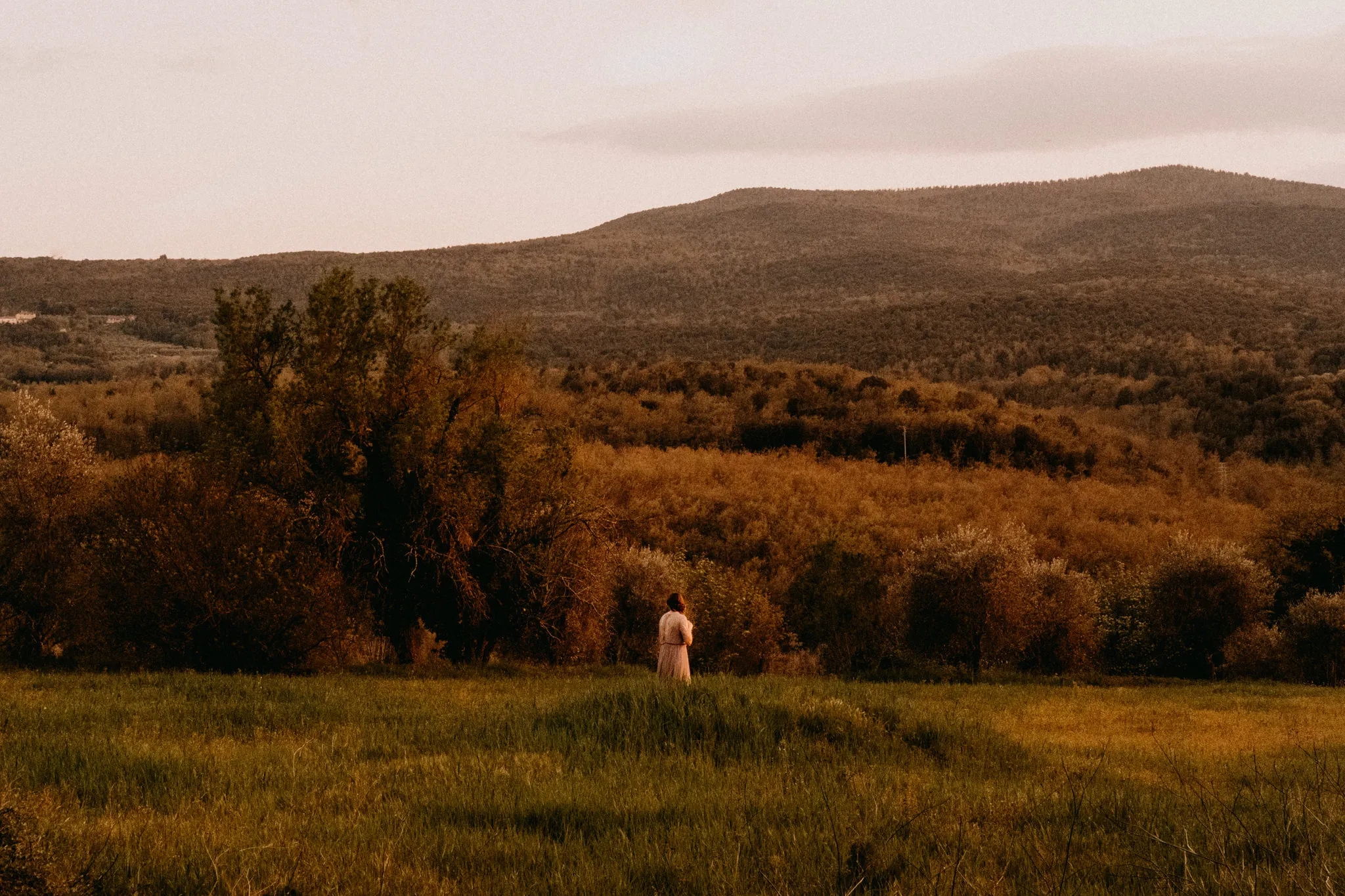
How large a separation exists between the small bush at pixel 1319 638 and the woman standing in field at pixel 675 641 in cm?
3140

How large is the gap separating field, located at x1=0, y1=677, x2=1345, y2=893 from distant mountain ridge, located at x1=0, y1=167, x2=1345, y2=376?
101m

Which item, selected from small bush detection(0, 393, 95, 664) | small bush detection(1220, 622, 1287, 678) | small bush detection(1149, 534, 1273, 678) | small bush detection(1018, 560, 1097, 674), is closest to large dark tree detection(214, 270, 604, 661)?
small bush detection(0, 393, 95, 664)

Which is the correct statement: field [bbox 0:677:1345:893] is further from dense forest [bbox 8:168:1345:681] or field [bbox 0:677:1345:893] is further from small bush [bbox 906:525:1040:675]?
small bush [bbox 906:525:1040:675]

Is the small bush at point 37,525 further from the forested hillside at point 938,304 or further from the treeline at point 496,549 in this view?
the forested hillside at point 938,304

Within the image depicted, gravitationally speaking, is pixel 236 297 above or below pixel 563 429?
above

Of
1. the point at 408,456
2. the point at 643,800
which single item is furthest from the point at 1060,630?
the point at 643,800

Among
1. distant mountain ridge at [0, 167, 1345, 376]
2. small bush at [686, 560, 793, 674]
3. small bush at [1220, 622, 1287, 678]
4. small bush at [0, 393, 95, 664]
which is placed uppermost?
distant mountain ridge at [0, 167, 1345, 376]

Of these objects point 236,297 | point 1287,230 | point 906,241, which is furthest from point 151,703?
point 1287,230

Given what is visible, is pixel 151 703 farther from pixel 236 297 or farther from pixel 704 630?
pixel 704 630

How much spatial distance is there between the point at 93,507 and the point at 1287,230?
186 meters

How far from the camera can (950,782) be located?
33.9ft

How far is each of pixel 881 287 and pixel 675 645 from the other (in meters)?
143

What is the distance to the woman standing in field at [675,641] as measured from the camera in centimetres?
1764

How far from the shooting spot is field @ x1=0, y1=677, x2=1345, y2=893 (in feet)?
22.2
